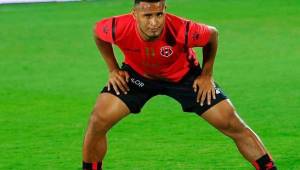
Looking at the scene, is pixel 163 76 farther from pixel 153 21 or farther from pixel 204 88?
pixel 153 21

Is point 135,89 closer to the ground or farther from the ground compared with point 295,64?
farther from the ground

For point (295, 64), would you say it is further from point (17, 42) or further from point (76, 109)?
point (17, 42)

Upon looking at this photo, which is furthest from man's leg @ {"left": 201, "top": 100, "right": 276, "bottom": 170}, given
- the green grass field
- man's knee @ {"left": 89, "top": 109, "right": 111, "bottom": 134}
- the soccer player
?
the green grass field

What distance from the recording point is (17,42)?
19250mm

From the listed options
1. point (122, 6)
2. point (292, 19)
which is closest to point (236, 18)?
point (292, 19)

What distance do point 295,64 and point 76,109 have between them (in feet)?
14.7

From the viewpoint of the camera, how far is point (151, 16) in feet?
26.9

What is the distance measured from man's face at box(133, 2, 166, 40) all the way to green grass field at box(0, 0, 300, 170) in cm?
215

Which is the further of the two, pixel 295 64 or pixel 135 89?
pixel 295 64

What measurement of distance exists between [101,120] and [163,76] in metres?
0.65

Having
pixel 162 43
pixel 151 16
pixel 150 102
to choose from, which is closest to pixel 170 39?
pixel 162 43

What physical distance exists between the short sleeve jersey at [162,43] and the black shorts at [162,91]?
0.06 m

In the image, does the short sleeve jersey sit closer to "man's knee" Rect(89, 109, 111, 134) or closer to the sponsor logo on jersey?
the sponsor logo on jersey

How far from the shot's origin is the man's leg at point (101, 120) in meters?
8.69
